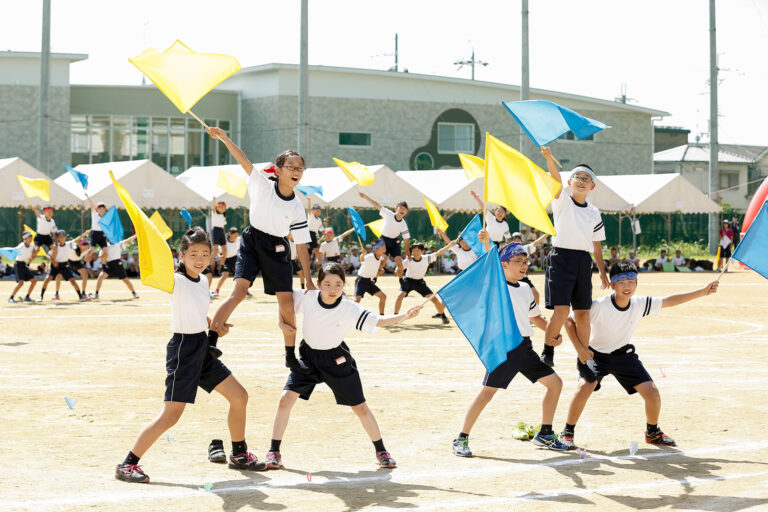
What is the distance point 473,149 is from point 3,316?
1544 inches

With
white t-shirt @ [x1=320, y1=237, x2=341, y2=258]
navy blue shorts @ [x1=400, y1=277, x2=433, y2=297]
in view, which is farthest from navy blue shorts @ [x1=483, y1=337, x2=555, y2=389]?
white t-shirt @ [x1=320, y1=237, x2=341, y2=258]

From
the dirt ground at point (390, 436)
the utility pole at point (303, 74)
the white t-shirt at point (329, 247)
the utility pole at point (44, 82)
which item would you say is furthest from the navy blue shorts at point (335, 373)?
the utility pole at point (44, 82)

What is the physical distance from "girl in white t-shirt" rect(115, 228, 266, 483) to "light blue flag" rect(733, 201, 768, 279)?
12.6ft

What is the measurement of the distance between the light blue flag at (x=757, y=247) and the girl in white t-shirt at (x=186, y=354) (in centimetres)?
385

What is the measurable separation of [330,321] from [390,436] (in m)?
1.46

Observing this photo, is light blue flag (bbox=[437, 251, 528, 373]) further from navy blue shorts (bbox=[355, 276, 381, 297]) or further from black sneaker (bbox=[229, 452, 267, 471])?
navy blue shorts (bbox=[355, 276, 381, 297])

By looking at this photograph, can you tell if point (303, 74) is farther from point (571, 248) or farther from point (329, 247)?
point (571, 248)

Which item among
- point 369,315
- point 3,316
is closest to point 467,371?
point 369,315

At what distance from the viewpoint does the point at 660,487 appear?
6.51m

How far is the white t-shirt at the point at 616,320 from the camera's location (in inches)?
308

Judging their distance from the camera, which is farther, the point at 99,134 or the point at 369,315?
the point at 99,134

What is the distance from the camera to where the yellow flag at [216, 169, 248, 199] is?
889 inches

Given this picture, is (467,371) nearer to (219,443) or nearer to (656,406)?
(656,406)

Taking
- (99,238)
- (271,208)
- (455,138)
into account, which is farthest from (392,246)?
(455,138)
